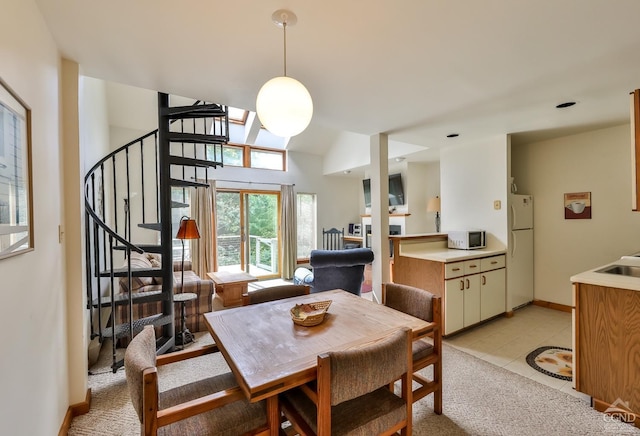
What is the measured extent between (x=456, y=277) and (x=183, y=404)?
9.18ft

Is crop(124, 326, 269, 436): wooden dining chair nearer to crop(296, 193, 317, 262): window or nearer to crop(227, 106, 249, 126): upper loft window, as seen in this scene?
crop(227, 106, 249, 126): upper loft window

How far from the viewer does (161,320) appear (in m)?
2.70

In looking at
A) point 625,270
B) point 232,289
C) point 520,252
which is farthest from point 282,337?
point 520,252

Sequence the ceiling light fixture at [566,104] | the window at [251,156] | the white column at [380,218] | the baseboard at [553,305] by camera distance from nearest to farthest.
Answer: the ceiling light fixture at [566,104]
the white column at [380,218]
the baseboard at [553,305]
the window at [251,156]

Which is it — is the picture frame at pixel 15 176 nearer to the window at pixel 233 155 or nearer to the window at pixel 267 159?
the window at pixel 233 155

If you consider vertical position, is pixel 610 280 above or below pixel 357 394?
above

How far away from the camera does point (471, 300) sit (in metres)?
3.20

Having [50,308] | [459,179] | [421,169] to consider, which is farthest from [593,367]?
[421,169]

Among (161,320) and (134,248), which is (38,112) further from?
(161,320)

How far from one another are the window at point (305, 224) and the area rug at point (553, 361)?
15.7ft

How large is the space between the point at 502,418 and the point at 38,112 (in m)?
3.21

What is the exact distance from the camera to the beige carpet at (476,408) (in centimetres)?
175

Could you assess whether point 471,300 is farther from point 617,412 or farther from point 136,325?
point 136,325

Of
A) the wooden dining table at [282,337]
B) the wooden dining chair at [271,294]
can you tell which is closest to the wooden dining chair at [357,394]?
the wooden dining table at [282,337]
